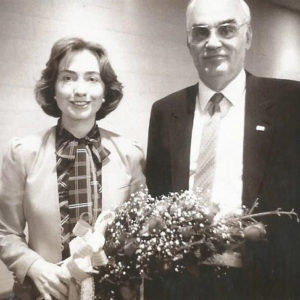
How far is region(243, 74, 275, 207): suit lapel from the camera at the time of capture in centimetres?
137

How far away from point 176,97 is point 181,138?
0.60 ft

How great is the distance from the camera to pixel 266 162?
137 cm

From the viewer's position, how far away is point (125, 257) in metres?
1.15

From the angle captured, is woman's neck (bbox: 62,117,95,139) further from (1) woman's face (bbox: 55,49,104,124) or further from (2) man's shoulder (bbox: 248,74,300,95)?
(2) man's shoulder (bbox: 248,74,300,95)

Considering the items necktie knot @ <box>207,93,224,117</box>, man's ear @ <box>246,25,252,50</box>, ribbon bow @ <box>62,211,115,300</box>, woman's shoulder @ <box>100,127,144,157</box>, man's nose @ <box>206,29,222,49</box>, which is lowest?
ribbon bow @ <box>62,211,115,300</box>

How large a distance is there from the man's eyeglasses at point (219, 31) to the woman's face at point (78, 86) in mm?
370

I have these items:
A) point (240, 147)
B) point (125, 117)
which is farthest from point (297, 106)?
point (125, 117)

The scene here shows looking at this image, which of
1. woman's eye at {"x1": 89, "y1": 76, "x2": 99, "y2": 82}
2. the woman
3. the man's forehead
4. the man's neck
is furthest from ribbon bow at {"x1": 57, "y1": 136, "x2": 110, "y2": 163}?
the man's forehead

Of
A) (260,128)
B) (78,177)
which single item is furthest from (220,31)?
(78,177)

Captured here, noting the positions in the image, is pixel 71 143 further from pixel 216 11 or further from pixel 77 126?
pixel 216 11

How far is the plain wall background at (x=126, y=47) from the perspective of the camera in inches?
55.9

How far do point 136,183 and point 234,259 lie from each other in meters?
0.45

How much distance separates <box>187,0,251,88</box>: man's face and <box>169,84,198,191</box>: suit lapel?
0.15 metres

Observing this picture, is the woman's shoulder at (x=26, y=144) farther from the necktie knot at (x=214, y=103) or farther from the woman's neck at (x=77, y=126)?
the necktie knot at (x=214, y=103)
